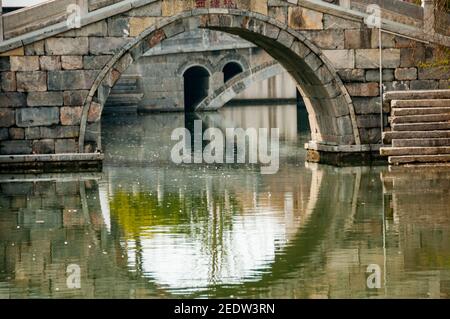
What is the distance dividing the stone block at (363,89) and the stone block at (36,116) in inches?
141

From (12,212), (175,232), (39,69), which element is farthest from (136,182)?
(175,232)

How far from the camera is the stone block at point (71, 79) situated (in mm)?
17031

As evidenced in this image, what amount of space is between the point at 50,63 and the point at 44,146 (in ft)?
3.18

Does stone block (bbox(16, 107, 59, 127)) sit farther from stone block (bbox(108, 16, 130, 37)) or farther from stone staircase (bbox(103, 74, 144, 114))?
stone staircase (bbox(103, 74, 144, 114))

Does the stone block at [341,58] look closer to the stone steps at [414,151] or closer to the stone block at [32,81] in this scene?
the stone steps at [414,151]

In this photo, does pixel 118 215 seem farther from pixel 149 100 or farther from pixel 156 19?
pixel 149 100

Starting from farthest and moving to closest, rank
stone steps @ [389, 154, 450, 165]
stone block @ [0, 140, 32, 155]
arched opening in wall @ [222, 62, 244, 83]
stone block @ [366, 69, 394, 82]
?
arched opening in wall @ [222, 62, 244, 83] → stone block @ [366, 69, 394, 82] → stone steps @ [389, 154, 450, 165] → stone block @ [0, 140, 32, 155]

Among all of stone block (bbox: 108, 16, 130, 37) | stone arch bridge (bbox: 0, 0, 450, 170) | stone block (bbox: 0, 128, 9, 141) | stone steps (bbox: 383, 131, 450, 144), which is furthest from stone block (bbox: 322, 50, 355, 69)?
stone block (bbox: 0, 128, 9, 141)

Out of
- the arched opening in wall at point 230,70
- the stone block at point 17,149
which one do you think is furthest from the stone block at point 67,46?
the arched opening in wall at point 230,70

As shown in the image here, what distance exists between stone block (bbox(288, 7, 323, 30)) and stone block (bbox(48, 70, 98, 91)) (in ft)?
8.05

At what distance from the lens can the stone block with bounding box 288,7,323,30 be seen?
57.7 feet

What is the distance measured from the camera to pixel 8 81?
16.9 meters

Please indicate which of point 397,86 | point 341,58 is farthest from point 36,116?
point 397,86

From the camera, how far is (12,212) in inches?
535
